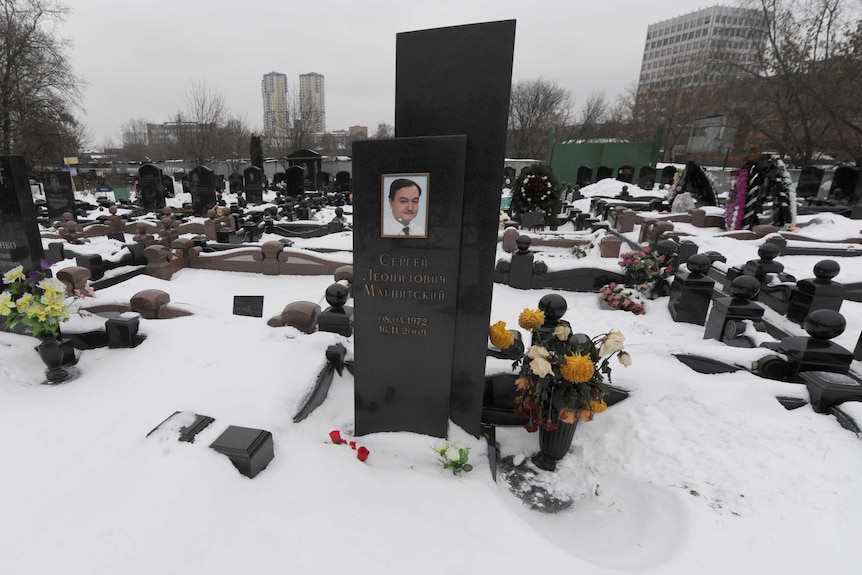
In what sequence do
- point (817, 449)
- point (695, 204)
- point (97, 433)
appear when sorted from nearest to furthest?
point (817, 449) → point (97, 433) → point (695, 204)

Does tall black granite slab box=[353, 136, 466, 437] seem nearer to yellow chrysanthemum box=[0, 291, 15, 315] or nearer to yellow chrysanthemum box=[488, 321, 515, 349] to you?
yellow chrysanthemum box=[488, 321, 515, 349]

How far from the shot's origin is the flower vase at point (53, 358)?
4.19 meters

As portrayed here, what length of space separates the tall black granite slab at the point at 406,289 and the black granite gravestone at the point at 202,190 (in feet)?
64.8

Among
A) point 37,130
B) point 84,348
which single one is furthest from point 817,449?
point 37,130

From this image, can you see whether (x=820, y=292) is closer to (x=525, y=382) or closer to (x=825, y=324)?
(x=825, y=324)

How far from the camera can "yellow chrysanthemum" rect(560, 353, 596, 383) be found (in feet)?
10.0

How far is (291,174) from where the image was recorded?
80.3 ft

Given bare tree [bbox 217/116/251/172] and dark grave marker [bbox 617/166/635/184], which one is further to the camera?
bare tree [bbox 217/116/251/172]

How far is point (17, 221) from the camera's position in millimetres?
5848

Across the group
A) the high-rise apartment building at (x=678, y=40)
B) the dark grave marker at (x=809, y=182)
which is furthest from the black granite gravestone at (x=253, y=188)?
the high-rise apartment building at (x=678, y=40)

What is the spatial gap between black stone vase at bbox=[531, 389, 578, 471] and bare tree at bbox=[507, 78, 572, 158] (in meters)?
56.2

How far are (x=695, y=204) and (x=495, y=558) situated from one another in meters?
19.8

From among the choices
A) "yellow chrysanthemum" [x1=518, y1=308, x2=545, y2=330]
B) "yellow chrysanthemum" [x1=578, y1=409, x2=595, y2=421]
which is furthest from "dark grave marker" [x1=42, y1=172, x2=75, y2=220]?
"yellow chrysanthemum" [x1=578, y1=409, x2=595, y2=421]

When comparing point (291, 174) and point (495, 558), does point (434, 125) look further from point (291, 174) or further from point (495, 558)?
point (291, 174)
